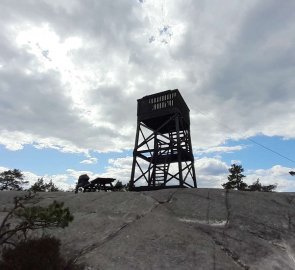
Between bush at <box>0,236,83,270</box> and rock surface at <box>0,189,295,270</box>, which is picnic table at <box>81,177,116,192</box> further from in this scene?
bush at <box>0,236,83,270</box>

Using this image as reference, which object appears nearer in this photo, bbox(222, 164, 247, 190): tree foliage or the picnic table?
the picnic table

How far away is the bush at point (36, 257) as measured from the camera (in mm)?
7258

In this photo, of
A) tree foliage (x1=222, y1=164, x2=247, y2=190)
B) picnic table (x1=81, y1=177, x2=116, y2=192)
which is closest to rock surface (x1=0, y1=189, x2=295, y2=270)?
picnic table (x1=81, y1=177, x2=116, y2=192)

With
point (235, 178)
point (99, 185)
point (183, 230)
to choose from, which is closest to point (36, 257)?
point (183, 230)

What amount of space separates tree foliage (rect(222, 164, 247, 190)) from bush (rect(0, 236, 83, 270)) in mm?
33273

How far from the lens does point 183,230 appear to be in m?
9.61

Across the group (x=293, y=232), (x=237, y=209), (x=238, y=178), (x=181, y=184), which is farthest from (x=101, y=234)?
(x=238, y=178)

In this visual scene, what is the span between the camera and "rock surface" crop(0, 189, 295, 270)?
8227 millimetres

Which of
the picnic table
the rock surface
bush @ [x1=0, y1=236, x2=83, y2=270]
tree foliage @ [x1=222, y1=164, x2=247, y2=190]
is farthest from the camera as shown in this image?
tree foliage @ [x1=222, y1=164, x2=247, y2=190]

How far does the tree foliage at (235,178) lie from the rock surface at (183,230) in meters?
27.0

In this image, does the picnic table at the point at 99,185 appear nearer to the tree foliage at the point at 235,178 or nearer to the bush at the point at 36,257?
the bush at the point at 36,257

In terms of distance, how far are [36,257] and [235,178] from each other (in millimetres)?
35226

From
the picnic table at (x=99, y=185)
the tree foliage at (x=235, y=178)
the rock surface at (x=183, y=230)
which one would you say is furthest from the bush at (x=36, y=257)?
the tree foliage at (x=235, y=178)

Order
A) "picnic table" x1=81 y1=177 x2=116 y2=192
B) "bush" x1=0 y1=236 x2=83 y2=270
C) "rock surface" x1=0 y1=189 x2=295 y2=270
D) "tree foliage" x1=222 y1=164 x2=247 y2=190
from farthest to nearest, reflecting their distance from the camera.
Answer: "tree foliage" x1=222 y1=164 x2=247 y2=190 → "picnic table" x1=81 y1=177 x2=116 y2=192 → "rock surface" x1=0 y1=189 x2=295 y2=270 → "bush" x1=0 y1=236 x2=83 y2=270
